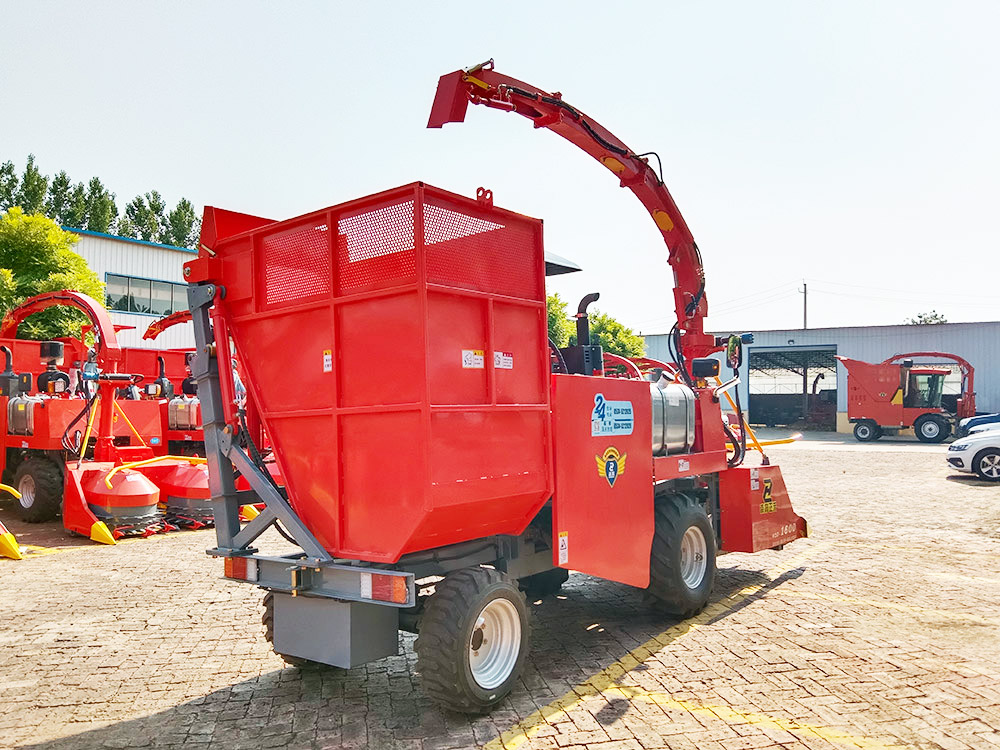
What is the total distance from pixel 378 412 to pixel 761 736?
2.64m

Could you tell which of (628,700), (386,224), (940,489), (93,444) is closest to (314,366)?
(386,224)

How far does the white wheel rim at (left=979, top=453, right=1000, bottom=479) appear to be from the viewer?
1622 cm

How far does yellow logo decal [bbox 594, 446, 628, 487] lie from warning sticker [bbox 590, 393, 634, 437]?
0.14 m

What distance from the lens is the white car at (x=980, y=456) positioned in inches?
637

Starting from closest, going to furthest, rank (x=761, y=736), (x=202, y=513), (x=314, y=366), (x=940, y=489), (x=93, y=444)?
(x=761, y=736) < (x=314, y=366) < (x=202, y=513) < (x=93, y=444) < (x=940, y=489)

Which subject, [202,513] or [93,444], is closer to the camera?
[202,513]

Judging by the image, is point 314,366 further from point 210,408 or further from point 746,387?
point 746,387

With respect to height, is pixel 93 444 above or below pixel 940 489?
above

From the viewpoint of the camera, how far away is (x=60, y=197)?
54000mm

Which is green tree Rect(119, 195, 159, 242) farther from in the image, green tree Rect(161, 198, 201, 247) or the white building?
the white building

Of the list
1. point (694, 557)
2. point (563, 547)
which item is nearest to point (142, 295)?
point (694, 557)

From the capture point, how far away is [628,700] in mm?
4688

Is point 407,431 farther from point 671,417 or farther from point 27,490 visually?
point 27,490

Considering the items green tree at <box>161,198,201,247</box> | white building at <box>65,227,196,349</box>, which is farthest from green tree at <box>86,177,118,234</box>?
white building at <box>65,227,196,349</box>
